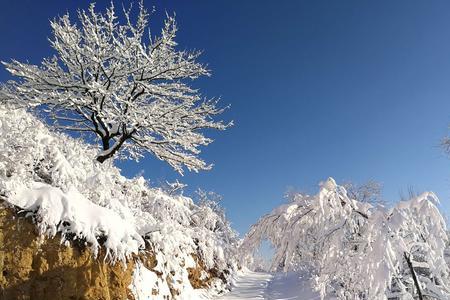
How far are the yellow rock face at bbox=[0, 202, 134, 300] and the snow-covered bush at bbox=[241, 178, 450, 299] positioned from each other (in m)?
3.45

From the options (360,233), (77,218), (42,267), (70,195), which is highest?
(70,195)

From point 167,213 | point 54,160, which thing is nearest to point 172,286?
point 167,213

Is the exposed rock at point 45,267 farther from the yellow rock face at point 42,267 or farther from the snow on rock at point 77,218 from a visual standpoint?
the snow on rock at point 77,218

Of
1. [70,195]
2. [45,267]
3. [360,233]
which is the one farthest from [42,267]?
[360,233]

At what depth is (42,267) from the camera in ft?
20.5

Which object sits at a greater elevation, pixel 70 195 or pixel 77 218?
pixel 70 195

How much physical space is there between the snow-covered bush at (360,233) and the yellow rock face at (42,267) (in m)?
3.45

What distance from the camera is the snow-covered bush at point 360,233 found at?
403 centimetres

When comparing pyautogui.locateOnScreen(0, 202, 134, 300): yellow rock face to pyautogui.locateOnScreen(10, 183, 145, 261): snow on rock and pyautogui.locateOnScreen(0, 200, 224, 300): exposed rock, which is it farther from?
pyautogui.locateOnScreen(10, 183, 145, 261): snow on rock

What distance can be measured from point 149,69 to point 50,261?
7053 mm

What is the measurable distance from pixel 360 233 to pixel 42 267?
530 cm

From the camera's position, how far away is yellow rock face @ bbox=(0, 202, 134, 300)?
19.5 feet

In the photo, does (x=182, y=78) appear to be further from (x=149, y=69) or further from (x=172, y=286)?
(x=172, y=286)

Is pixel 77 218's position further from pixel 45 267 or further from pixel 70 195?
pixel 45 267
